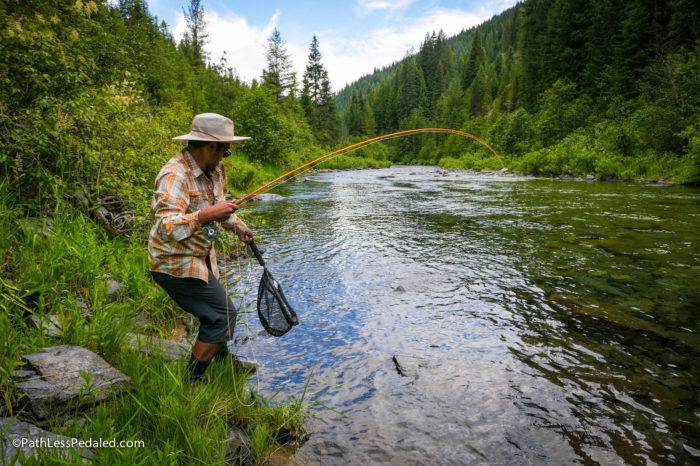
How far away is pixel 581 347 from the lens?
15.5 feet

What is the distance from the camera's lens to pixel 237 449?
287 cm

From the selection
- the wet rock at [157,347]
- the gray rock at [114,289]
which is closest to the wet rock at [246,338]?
the wet rock at [157,347]

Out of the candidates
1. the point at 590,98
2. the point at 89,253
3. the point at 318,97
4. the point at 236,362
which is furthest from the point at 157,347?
Answer: the point at 318,97

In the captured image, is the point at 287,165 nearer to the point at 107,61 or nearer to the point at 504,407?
the point at 107,61

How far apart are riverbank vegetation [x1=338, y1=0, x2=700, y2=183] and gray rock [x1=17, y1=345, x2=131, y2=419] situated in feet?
70.3

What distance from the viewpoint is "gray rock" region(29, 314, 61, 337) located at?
341cm

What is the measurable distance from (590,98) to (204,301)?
49.0 metres

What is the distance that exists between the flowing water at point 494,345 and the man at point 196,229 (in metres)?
1.09

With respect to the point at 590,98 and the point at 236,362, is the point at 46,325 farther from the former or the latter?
the point at 590,98

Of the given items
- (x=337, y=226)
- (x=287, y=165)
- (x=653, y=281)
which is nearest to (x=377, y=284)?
(x=653, y=281)

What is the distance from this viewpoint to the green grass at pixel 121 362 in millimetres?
2605

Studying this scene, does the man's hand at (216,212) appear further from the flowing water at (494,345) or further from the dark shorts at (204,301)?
the flowing water at (494,345)

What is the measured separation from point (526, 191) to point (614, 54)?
112 feet

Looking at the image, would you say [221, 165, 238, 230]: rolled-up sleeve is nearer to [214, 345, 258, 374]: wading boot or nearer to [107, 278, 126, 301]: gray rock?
[214, 345, 258, 374]: wading boot
